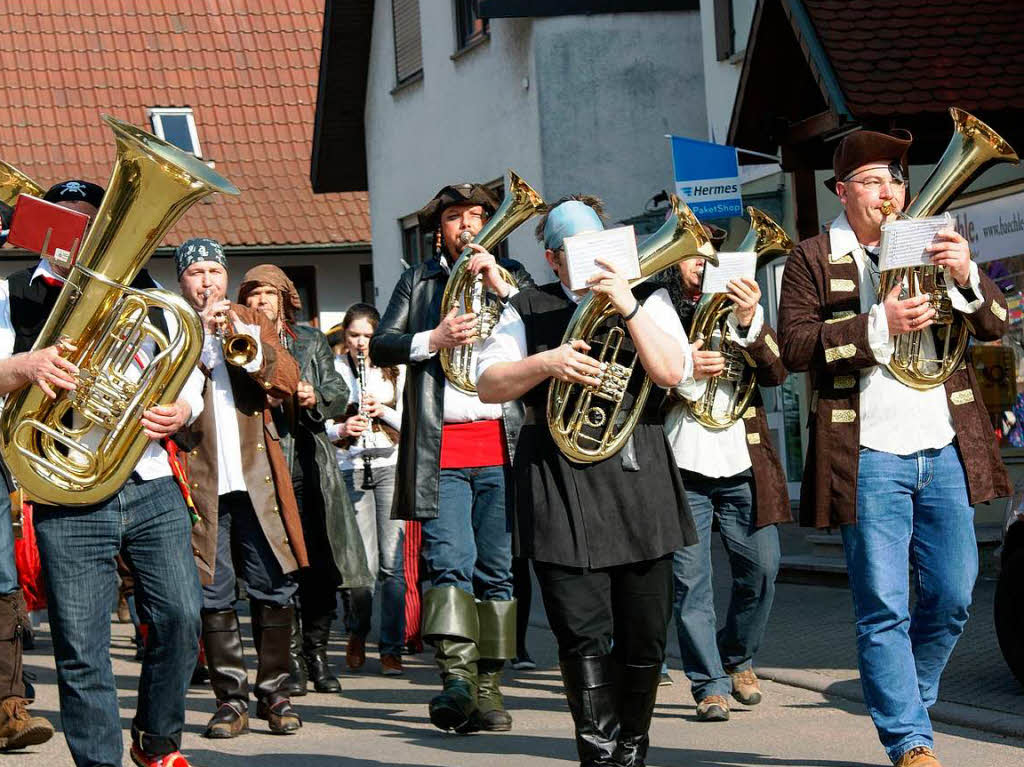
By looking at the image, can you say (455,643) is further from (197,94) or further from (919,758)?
(197,94)

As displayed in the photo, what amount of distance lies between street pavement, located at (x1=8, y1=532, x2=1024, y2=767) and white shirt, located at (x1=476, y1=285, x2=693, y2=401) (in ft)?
5.52

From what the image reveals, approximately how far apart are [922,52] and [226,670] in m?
6.48

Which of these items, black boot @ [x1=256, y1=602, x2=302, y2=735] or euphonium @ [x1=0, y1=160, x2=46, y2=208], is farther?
black boot @ [x1=256, y1=602, x2=302, y2=735]

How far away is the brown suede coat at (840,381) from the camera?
592 centimetres

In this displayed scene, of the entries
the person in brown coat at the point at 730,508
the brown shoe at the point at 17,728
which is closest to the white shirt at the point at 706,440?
the person in brown coat at the point at 730,508

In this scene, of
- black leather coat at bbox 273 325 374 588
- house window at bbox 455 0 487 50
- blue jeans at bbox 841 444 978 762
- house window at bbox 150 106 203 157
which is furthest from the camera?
house window at bbox 150 106 203 157

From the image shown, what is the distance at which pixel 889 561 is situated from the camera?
5.90 metres

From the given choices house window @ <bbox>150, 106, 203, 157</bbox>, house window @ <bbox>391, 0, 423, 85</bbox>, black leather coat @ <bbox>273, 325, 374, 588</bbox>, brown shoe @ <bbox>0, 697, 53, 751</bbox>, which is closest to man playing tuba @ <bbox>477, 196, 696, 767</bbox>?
brown shoe @ <bbox>0, 697, 53, 751</bbox>

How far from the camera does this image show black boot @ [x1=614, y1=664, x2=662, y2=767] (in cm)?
574

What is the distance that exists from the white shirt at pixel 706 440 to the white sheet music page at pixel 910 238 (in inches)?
77.7

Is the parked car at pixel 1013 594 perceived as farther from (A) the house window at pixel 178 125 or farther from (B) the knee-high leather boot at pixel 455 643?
(A) the house window at pixel 178 125

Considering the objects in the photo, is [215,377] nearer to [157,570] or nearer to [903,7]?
[157,570]

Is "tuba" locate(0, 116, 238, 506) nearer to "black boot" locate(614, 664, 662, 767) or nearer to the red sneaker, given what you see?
the red sneaker

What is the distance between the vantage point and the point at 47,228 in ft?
18.0
